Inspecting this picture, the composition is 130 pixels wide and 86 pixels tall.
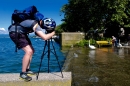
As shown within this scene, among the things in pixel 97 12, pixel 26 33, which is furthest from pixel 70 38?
pixel 26 33

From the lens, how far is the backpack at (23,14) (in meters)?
6.64

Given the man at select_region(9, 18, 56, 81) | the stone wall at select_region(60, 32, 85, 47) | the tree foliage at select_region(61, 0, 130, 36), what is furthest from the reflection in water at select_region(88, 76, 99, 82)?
the stone wall at select_region(60, 32, 85, 47)

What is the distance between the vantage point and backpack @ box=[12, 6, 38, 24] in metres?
6.64

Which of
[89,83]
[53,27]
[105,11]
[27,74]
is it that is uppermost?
[105,11]

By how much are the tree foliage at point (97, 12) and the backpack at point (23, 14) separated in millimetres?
29310

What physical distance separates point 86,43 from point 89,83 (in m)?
25.2

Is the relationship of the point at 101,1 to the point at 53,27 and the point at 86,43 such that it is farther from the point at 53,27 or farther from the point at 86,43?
the point at 53,27

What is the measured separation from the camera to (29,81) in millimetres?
6707

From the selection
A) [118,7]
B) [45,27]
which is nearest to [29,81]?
[45,27]

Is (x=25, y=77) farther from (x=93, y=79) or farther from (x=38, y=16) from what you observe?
(x=93, y=79)

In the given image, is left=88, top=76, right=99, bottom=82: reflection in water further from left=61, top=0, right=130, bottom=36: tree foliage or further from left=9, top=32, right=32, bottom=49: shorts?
left=61, top=0, right=130, bottom=36: tree foliage

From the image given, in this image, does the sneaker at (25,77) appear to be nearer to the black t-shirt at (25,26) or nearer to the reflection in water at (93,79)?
the black t-shirt at (25,26)

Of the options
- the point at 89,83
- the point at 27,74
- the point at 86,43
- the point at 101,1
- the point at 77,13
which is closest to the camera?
the point at 27,74

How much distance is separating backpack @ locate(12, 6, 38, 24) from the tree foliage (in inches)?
1154
